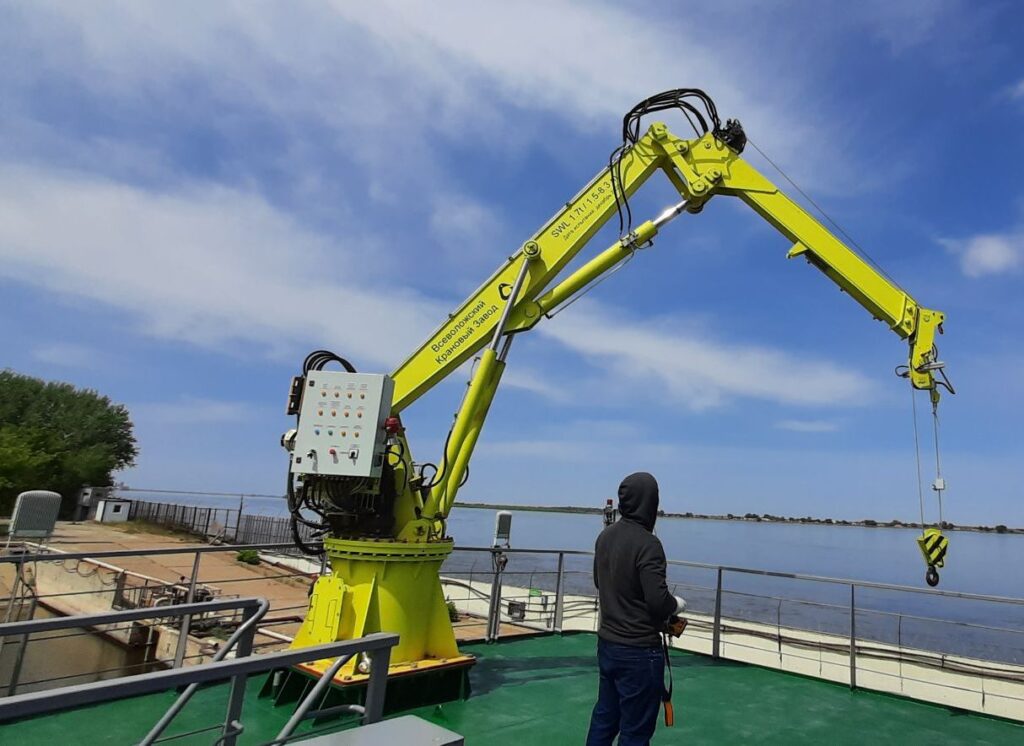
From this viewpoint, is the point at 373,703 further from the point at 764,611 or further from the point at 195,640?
the point at 764,611

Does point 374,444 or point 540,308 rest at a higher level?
point 540,308

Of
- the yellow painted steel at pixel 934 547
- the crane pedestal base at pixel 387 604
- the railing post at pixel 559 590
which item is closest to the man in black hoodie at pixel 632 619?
the crane pedestal base at pixel 387 604

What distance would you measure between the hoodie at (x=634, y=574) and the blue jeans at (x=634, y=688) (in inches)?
2.3

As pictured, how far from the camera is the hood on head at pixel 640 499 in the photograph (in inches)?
138

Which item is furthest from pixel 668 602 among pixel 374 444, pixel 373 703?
pixel 374 444

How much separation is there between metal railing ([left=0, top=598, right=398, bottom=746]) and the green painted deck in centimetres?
191

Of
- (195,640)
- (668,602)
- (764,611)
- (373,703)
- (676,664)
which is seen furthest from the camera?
(764,611)

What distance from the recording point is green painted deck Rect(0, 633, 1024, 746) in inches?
173

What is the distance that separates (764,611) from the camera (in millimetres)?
22094

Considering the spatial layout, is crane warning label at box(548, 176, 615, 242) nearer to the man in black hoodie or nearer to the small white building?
the man in black hoodie

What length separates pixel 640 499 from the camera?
3516mm

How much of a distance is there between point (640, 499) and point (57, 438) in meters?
41.3

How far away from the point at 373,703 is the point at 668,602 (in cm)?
172

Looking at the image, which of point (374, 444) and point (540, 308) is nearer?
point (374, 444)
